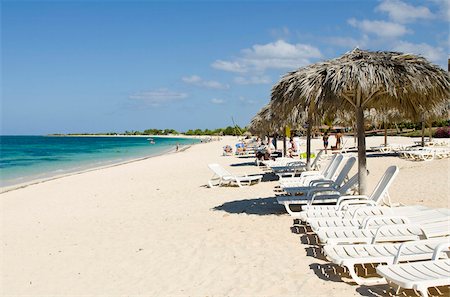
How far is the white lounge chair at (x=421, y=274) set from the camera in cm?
306

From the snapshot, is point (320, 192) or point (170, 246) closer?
point (170, 246)

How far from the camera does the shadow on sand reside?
24.5 feet

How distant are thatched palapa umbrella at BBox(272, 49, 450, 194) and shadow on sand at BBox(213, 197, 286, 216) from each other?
1587mm

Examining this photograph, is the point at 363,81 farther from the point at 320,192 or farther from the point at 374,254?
the point at 374,254

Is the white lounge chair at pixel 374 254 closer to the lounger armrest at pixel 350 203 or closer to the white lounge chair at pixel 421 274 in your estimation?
the white lounge chair at pixel 421 274

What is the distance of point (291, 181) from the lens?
8672 mm

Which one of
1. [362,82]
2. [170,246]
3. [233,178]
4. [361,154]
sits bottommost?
[170,246]

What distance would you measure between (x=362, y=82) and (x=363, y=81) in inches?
1.0

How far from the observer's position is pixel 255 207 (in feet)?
26.2

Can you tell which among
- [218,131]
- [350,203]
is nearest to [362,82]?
[350,203]

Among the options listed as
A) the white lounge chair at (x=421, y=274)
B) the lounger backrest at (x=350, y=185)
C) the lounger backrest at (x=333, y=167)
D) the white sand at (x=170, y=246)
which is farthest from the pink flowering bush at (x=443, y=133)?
the white lounge chair at (x=421, y=274)

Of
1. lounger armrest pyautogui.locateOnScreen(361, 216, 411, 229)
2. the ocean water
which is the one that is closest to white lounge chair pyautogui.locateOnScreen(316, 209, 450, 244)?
lounger armrest pyautogui.locateOnScreen(361, 216, 411, 229)

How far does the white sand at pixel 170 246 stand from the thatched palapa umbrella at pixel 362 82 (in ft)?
6.07

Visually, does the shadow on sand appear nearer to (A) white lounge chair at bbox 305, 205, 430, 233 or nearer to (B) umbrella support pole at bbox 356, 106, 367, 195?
(B) umbrella support pole at bbox 356, 106, 367, 195
